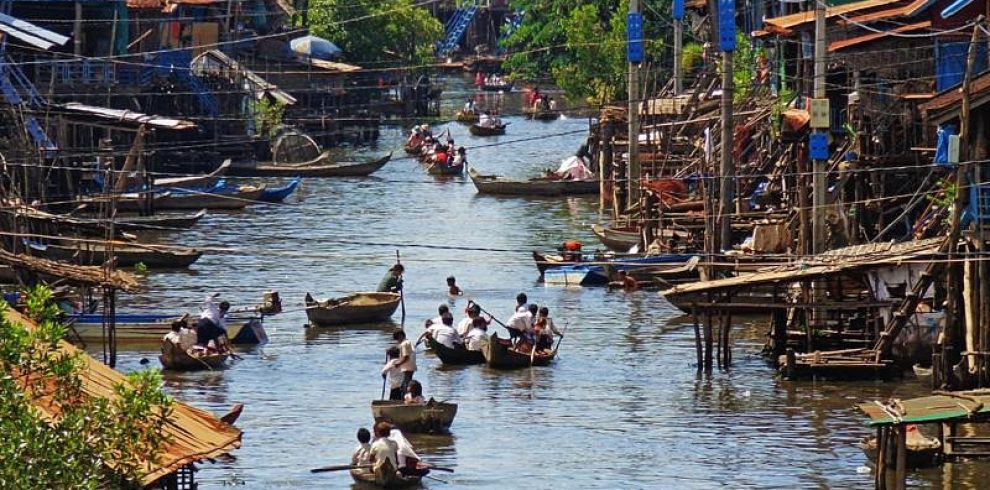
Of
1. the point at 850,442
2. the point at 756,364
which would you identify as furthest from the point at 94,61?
the point at 850,442

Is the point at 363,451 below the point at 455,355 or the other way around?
below

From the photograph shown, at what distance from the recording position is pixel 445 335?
3806 centimetres

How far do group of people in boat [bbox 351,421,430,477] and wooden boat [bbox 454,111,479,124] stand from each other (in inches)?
2890

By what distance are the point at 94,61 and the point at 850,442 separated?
42.3 meters

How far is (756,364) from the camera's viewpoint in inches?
1480

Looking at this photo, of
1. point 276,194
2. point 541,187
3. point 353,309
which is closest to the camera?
point 353,309

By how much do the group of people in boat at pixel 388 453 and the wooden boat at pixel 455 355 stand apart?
32.6ft

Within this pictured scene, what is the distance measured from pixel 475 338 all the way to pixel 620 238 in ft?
52.1

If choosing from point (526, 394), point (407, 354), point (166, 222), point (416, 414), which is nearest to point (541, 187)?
point (166, 222)

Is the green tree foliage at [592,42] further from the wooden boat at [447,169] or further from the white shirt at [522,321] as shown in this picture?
the white shirt at [522,321]

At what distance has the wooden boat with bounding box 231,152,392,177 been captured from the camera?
7638cm

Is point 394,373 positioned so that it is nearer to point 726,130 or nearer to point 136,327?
point 136,327

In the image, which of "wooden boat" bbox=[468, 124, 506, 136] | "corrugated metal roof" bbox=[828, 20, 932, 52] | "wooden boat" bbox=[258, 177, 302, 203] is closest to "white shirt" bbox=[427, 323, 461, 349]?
"corrugated metal roof" bbox=[828, 20, 932, 52]

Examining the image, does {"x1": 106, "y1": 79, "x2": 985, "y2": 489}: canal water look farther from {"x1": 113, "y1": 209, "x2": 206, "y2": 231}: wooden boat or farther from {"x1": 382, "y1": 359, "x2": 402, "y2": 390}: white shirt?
{"x1": 113, "y1": 209, "x2": 206, "y2": 231}: wooden boat
